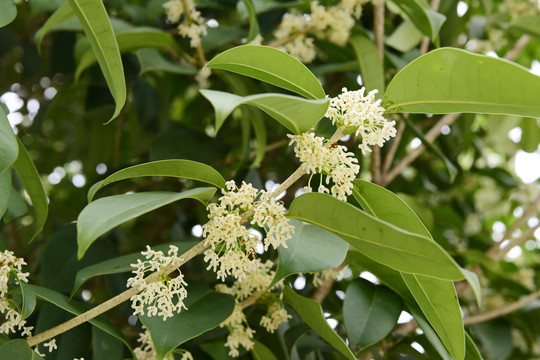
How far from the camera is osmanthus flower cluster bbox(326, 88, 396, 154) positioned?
2.42ft

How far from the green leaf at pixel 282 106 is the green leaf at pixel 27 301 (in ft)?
1.26

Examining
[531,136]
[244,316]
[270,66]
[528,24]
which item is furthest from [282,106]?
[531,136]

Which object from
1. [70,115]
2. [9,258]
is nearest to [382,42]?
[9,258]

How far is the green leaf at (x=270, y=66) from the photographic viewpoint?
733mm

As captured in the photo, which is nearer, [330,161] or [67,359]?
[330,161]

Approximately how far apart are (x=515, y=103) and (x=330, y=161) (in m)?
0.23

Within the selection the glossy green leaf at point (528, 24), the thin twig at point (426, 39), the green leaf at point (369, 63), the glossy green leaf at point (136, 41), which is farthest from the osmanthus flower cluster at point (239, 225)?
the glossy green leaf at point (528, 24)

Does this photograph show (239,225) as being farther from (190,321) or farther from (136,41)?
(136,41)

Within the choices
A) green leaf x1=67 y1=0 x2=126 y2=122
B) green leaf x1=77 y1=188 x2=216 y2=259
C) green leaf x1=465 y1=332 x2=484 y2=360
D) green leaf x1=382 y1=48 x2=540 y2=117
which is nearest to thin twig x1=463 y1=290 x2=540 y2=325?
green leaf x1=465 y1=332 x2=484 y2=360

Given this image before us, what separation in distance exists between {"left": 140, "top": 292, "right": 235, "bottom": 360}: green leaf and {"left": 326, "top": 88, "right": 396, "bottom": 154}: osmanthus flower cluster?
13.1 inches

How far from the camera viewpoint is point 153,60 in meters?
1.27

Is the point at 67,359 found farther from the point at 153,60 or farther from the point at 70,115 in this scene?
the point at 70,115

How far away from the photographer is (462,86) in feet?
2.36

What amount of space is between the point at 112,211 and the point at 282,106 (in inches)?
8.8
